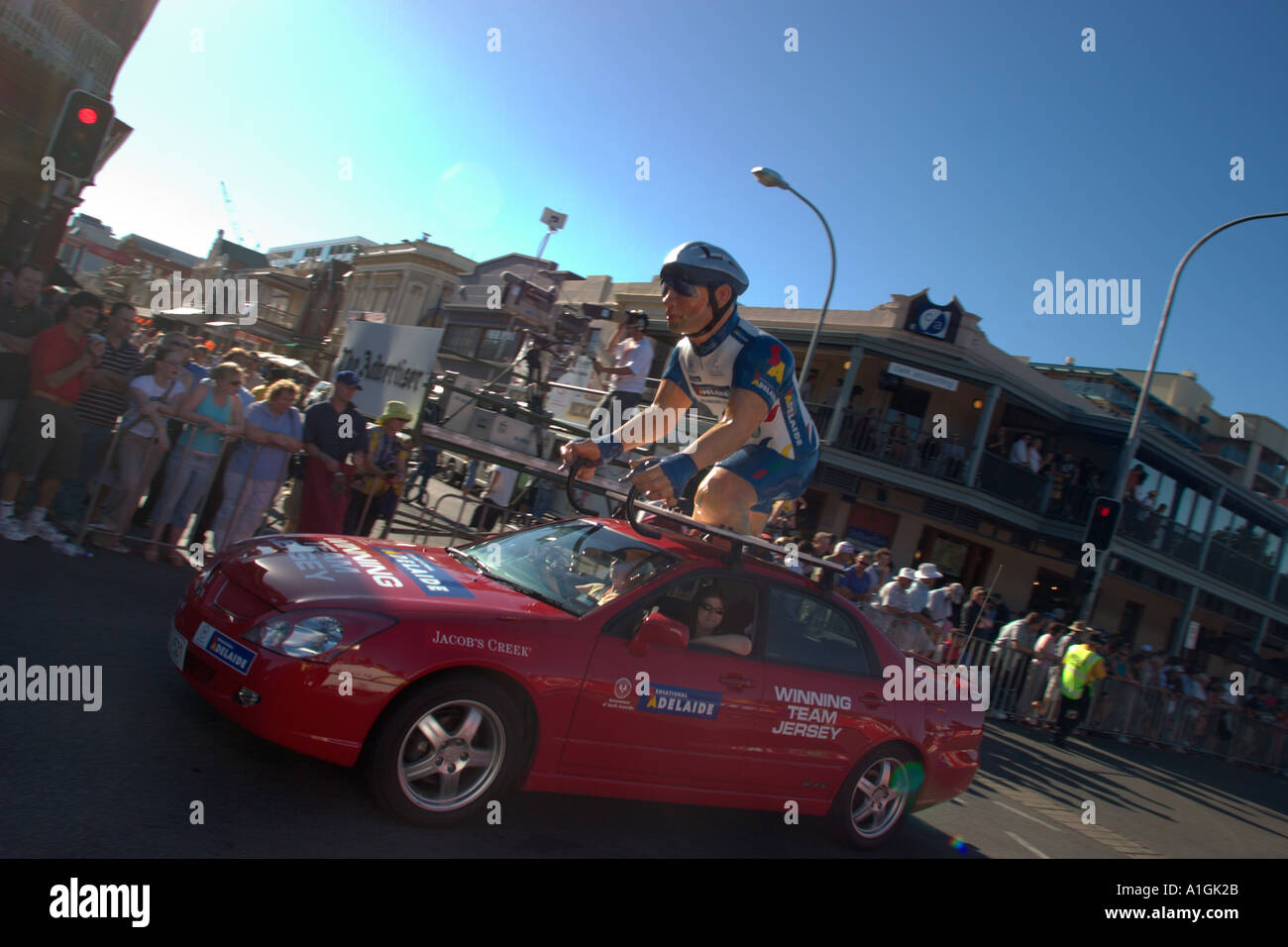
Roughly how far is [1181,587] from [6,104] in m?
31.0

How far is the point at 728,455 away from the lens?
4.33 meters

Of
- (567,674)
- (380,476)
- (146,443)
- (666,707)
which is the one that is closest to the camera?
(567,674)

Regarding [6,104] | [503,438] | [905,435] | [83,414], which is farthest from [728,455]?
[905,435]

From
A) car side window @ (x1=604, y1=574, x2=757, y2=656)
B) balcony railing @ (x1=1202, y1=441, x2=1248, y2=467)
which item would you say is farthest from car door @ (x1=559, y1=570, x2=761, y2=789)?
balcony railing @ (x1=1202, y1=441, x2=1248, y2=467)

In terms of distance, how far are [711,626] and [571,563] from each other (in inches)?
30.5

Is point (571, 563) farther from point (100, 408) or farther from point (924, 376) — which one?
point (924, 376)

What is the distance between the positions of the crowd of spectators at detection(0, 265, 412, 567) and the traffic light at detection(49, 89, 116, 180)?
0.96 meters

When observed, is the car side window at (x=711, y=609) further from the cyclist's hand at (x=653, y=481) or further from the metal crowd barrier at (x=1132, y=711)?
the metal crowd barrier at (x=1132, y=711)

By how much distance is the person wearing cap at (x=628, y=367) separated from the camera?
314 inches

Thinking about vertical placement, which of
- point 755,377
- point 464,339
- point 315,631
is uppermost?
point 464,339

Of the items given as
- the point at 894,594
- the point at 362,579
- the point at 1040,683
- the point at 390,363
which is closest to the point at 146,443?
the point at 390,363

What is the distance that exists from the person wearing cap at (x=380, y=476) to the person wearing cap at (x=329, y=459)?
296 millimetres

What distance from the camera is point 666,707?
3.87m

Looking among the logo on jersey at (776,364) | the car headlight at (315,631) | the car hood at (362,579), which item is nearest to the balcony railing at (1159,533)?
the logo on jersey at (776,364)
